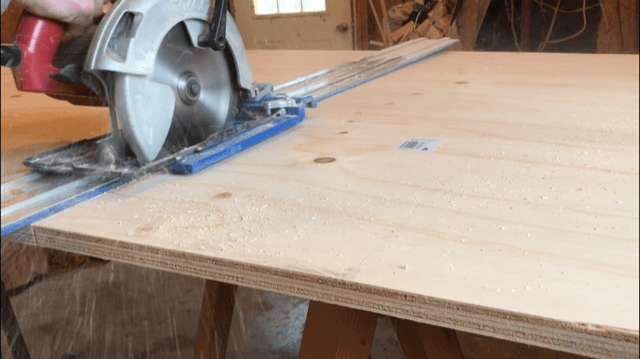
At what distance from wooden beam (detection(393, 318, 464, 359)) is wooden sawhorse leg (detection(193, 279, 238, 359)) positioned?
2.13 ft

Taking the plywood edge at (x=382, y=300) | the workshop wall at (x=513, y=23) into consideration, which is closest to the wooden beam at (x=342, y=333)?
the plywood edge at (x=382, y=300)

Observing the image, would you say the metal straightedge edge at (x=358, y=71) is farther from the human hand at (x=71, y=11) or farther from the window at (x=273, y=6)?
the human hand at (x=71, y=11)

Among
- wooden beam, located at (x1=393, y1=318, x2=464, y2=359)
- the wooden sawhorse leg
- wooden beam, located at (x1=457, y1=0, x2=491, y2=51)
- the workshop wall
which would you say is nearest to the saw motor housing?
wooden beam, located at (x1=393, y1=318, x2=464, y2=359)

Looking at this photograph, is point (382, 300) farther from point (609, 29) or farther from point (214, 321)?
point (609, 29)

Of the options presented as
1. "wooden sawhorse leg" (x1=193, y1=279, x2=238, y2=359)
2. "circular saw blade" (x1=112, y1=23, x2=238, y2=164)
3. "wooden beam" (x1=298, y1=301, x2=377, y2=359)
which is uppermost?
"circular saw blade" (x1=112, y1=23, x2=238, y2=164)

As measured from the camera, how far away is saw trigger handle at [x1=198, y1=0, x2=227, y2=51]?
98 centimetres

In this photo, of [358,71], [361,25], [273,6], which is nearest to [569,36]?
[361,25]

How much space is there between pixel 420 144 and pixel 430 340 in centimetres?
35

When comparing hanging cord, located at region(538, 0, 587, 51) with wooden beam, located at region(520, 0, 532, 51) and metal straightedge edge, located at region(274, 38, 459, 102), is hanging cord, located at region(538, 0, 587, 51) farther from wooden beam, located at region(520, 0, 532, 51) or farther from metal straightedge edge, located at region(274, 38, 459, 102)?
metal straightedge edge, located at region(274, 38, 459, 102)

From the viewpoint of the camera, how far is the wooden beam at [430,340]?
3.40ft

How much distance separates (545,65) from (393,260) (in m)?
1.08

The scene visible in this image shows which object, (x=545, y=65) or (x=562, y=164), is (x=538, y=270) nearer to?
(x=562, y=164)

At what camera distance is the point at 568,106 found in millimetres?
1110

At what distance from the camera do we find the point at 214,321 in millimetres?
1630
